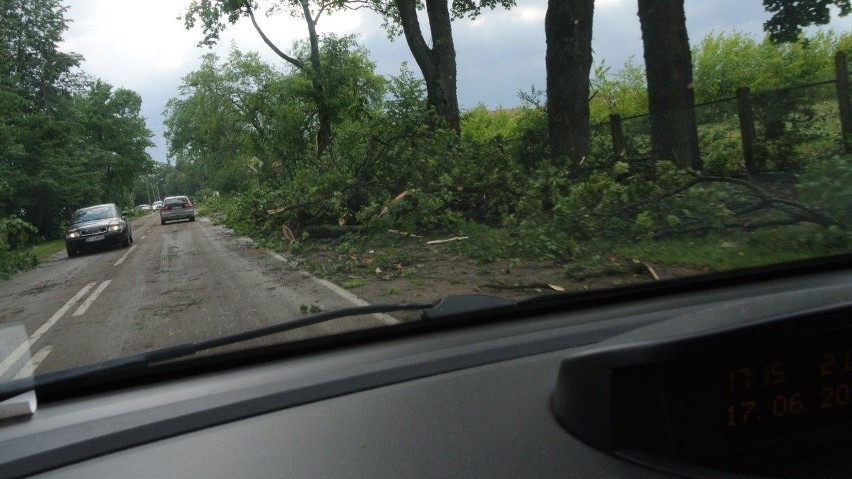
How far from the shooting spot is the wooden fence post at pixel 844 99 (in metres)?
7.68

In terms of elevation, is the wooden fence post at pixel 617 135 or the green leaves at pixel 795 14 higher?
the green leaves at pixel 795 14

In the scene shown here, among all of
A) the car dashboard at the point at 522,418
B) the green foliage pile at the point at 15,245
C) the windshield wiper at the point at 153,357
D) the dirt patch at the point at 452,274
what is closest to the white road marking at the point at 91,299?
the dirt patch at the point at 452,274

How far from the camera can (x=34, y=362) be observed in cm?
394

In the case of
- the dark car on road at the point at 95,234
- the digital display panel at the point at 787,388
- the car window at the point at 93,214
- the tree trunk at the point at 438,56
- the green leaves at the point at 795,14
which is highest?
the tree trunk at the point at 438,56

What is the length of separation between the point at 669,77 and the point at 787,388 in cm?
814

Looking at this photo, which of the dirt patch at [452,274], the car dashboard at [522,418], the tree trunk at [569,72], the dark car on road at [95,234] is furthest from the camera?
the dark car on road at [95,234]

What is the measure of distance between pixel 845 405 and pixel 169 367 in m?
2.40

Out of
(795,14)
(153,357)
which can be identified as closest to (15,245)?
(153,357)

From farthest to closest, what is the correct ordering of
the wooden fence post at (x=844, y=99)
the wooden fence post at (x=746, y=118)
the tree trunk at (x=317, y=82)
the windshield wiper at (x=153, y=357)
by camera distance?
→ 1. the tree trunk at (x=317, y=82)
2. the wooden fence post at (x=746, y=118)
3. the wooden fence post at (x=844, y=99)
4. the windshield wiper at (x=153, y=357)

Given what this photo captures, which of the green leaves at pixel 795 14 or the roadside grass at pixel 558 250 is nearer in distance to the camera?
the roadside grass at pixel 558 250

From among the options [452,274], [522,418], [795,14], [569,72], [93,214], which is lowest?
[452,274]

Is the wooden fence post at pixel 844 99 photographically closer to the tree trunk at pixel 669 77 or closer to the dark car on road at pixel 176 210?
the tree trunk at pixel 669 77

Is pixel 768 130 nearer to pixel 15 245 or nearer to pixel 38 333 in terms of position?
pixel 38 333

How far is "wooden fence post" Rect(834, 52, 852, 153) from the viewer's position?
7680mm
